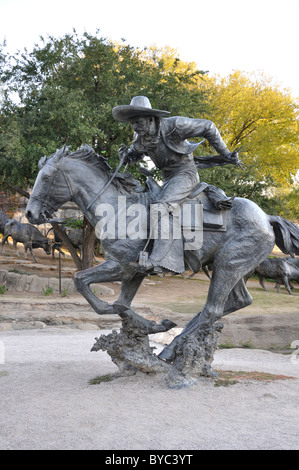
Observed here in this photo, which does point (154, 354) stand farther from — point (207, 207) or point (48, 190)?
point (48, 190)

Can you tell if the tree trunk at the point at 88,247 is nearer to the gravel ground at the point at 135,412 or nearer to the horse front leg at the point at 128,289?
the gravel ground at the point at 135,412

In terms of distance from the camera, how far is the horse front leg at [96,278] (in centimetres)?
515

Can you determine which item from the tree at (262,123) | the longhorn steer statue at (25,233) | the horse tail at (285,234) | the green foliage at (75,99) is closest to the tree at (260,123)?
the tree at (262,123)

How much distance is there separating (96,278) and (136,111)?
1.84 meters

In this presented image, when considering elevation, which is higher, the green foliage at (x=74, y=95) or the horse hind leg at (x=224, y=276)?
the green foliage at (x=74, y=95)

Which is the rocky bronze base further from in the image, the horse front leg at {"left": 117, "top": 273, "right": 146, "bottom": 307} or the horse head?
the horse head

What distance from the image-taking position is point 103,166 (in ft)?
18.8

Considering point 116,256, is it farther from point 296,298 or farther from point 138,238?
point 296,298

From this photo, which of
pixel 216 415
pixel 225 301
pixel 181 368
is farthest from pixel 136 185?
pixel 216 415

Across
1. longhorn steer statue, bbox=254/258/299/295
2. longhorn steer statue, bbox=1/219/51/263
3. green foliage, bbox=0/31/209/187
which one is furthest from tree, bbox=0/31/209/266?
longhorn steer statue, bbox=254/258/299/295

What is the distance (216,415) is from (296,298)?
1223 centimetres

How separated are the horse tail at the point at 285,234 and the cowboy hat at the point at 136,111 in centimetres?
192

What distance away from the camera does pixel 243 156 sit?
26688 mm

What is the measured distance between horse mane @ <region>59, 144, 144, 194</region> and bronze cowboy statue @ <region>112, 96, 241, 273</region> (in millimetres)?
354
